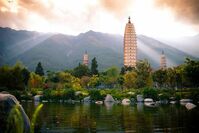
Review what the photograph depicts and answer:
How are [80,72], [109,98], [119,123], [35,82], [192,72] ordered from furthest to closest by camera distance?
[80,72] < [35,82] < [109,98] < [192,72] < [119,123]

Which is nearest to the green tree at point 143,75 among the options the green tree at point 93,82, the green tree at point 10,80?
the green tree at point 93,82

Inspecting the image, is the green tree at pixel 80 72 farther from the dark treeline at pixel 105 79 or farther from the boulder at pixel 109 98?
the boulder at pixel 109 98

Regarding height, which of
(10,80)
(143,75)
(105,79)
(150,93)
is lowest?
(150,93)

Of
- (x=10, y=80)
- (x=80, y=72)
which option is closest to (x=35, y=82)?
(x=80, y=72)

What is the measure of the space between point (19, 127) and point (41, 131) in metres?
14.0

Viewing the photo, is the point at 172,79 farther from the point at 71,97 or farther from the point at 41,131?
the point at 41,131

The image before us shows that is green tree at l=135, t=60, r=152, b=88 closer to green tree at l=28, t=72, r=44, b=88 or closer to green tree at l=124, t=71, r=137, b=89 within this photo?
green tree at l=124, t=71, r=137, b=89

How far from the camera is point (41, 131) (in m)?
19.3

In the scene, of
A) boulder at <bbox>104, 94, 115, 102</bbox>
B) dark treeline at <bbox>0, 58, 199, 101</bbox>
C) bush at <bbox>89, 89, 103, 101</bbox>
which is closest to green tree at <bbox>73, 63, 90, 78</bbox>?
dark treeline at <bbox>0, 58, 199, 101</bbox>

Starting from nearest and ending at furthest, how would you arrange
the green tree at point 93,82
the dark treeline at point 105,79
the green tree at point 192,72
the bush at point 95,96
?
the dark treeline at point 105,79 < the green tree at point 192,72 < the bush at point 95,96 < the green tree at point 93,82

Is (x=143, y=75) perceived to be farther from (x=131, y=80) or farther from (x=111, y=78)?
(x=111, y=78)

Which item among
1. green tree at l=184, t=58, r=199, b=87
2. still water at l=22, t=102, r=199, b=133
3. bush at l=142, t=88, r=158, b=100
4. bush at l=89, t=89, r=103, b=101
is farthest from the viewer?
bush at l=89, t=89, r=103, b=101

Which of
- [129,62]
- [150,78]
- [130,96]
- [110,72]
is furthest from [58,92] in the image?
[129,62]

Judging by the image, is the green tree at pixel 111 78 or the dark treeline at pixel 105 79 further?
the green tree at pixel 111 78
